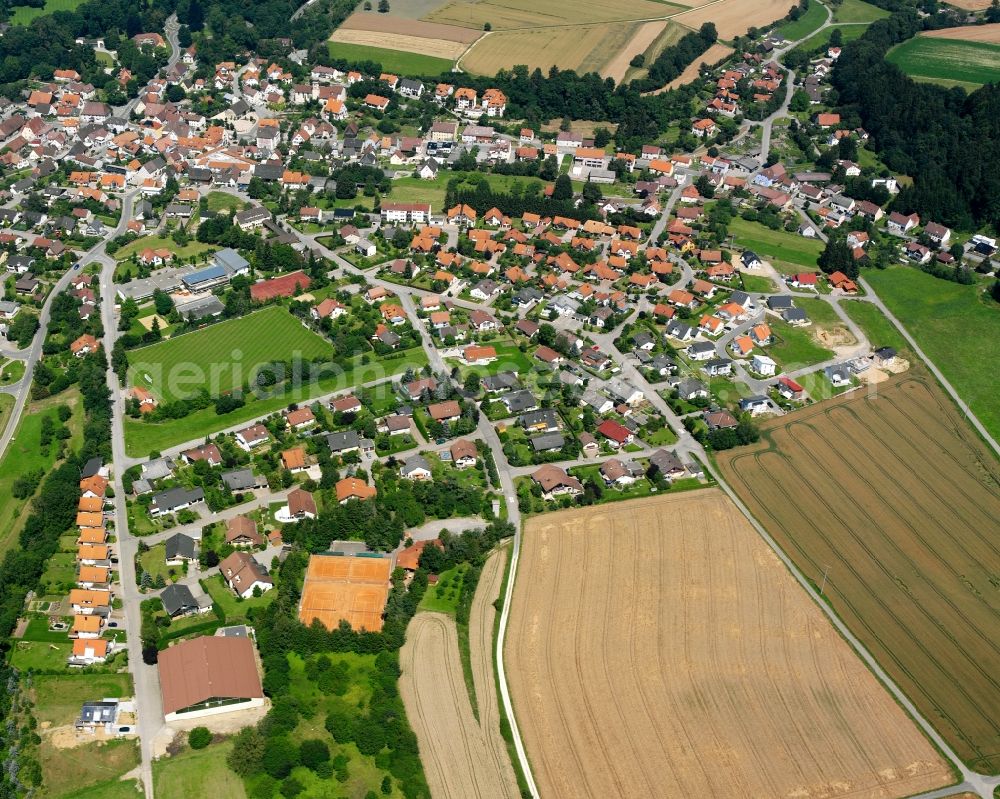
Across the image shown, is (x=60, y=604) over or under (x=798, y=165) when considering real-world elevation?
under

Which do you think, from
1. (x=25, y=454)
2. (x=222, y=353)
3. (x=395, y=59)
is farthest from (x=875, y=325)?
(x=395, y=59)

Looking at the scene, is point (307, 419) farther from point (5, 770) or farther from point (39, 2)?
point (39, 2)

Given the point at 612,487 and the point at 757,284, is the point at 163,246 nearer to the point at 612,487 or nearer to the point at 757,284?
the point at 612,487

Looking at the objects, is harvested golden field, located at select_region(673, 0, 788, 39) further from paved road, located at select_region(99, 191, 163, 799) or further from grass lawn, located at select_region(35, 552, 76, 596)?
grass lawn, located at select_region(35, 552, 76, 596)

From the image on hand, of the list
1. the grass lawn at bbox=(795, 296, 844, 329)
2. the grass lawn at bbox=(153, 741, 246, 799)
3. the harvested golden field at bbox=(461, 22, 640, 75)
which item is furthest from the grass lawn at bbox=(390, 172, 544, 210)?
the grass lawn at bbox=(153, 741, 246, 799)

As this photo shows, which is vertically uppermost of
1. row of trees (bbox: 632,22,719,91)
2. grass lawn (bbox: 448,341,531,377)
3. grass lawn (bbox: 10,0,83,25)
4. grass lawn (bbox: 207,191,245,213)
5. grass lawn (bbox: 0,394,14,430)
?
row of trees (bbox: 632,22,719,91)

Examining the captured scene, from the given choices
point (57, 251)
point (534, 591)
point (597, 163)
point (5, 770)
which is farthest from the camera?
point (597, 163)

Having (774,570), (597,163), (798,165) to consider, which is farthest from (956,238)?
(774,570)

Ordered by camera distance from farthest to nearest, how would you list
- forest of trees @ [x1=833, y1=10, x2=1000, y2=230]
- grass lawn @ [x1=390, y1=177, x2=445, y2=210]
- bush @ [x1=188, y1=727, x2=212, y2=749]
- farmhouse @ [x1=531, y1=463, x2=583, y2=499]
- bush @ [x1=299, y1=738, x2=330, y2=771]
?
grass lawn @ [x1=390, y1=177, x2=445, y2=210] → forest of trees @ [x1=833, y1=10, x2=1000, y2=230] → farmhouse @ [x1=531, y1=463, x2=583, y2=499] → bush @ [x1=188, y1=727, x2=212, y2=749] → bush @ [x1=299, y1=738, x2=330, y2=771]
